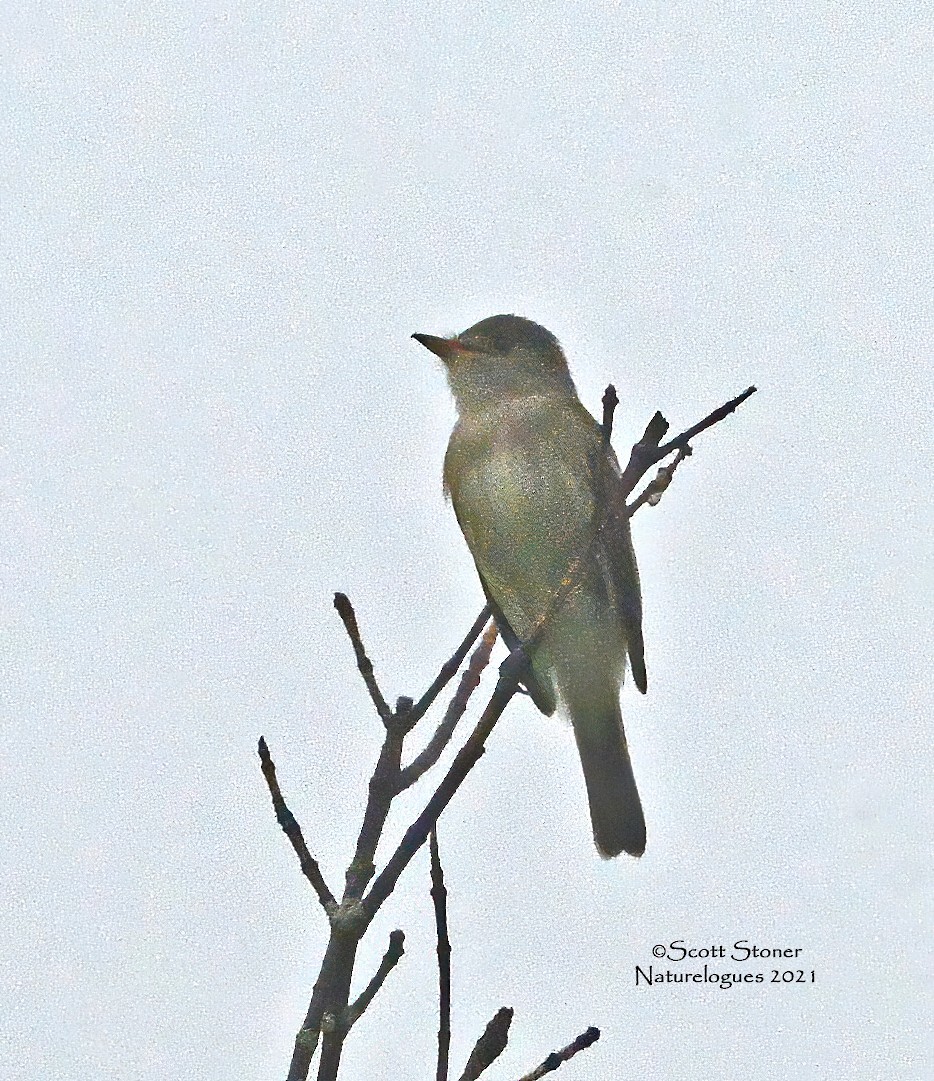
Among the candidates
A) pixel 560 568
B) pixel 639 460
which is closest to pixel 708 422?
pixel 639 460

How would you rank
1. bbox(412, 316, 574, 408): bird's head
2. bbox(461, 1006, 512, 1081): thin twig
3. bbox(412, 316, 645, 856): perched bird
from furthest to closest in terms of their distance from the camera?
1. bbox(412, 316, 574, 408): bird's head
2. bbox(412, 316, 645, 856): perched bird
3. bbox(461, 1006, 512, 1081): thin twig

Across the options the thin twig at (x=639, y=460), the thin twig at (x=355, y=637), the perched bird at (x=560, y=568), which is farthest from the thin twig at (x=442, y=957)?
the perched bird at (x=560, y=568)

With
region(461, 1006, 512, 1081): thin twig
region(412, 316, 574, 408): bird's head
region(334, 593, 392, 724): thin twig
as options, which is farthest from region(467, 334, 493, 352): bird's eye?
region(461, 1006, 512, 1081): thin twig

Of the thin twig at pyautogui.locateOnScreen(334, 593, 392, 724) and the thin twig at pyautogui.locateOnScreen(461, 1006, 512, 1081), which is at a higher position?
the thin twig at pyautogui.locateOnScreen(334, 593, 392, 724)

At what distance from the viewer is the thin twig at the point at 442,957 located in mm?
2904

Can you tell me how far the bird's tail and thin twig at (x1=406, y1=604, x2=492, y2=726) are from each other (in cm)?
257

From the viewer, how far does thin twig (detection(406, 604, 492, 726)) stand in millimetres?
3338

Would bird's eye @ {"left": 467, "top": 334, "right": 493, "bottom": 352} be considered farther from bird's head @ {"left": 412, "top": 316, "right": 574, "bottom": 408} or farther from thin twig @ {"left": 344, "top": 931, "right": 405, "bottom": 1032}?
thin twig @ {"left": 344, "top": 931, "right": 405, "bottom": 1032}

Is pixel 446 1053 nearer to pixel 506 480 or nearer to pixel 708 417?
pixel 708 417

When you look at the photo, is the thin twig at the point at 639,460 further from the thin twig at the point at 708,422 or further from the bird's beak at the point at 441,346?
the bird's beak at the point at 441,346

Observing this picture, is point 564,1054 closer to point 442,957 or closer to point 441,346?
point 442,957

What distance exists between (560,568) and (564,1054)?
136 inches

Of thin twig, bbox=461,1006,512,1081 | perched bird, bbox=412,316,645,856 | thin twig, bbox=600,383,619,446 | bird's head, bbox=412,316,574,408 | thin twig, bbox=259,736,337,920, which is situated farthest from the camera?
bird's head, bbox=412,316,574,408

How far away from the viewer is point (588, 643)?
635 centimetres
